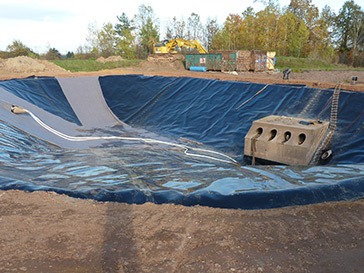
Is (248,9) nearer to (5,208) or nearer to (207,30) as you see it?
(207,30)

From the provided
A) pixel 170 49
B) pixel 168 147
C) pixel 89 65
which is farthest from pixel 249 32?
pixel 168 147

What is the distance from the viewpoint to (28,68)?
2333cm

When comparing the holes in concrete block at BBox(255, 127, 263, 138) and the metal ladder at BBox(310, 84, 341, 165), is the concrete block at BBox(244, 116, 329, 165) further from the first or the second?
the metal ladder at BBox(310, 84, 341, 165)

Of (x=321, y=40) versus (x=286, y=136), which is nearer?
(x=286, y=136)

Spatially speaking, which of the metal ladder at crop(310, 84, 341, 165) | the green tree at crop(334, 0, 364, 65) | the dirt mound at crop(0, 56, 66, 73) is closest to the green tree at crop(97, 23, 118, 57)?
the dirt mound at crop(0, 56, 66, 73)

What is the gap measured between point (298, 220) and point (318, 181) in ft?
3.88

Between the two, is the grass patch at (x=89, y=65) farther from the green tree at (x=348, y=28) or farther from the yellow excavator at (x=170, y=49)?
the green tree at (x=348, y=28)

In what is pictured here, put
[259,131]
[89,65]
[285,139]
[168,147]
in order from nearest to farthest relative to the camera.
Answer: [285,139]
[259,131]
[168,147]
[89,65]

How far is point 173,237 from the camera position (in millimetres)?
3367

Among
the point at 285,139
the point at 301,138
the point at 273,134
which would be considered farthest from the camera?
the point at 273,134

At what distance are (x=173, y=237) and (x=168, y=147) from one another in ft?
21.8

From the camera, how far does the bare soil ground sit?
2924 mm

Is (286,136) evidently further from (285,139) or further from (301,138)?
(301,138)

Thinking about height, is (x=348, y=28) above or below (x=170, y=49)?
above
